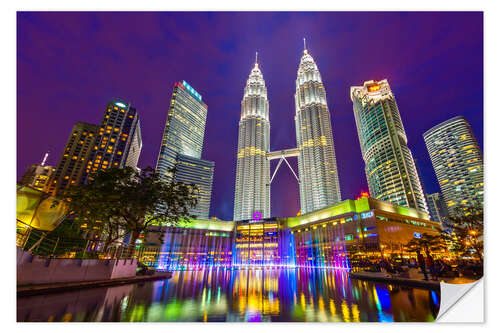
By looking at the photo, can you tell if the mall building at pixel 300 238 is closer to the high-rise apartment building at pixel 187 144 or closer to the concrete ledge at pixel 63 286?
the concrete ledge at pixel 63 286

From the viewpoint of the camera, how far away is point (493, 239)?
23.2 feet

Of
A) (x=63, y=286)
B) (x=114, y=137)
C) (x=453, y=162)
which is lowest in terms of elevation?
(x=63, y=286)

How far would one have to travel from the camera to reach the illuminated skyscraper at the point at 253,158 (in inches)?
4656

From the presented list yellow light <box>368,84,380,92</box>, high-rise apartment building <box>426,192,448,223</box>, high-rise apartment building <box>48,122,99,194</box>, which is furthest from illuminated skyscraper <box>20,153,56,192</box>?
high-rise apartment building <box>426,192,448,223</box>

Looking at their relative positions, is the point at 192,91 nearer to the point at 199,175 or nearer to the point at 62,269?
the point at 199,175

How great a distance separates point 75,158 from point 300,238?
106350mm

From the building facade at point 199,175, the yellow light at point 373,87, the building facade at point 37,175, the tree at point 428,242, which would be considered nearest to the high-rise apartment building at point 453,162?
the tree at point 428,242

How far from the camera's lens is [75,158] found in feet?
317

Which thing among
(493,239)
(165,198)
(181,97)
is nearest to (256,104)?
(181,97)

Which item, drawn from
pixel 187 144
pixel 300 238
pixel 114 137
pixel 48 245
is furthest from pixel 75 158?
pixel 48 245

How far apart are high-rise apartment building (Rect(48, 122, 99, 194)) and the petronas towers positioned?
7567 centimetres
